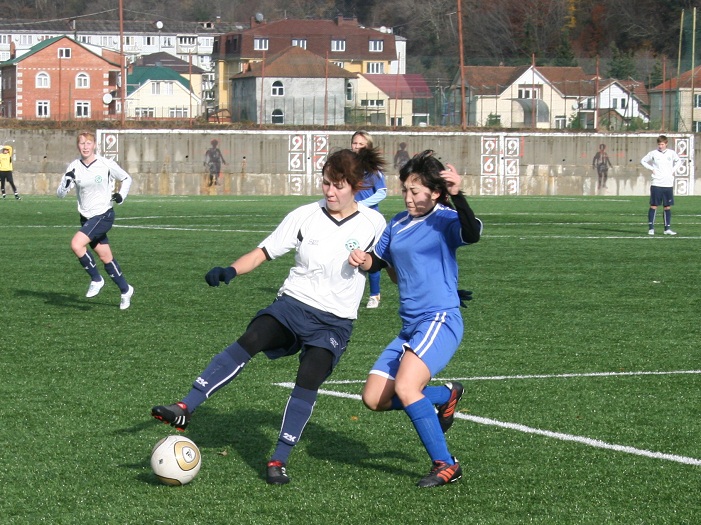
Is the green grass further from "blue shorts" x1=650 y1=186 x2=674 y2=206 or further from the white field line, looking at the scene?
"blue shorts" x1=650 y1=186 x2=674 y2=206

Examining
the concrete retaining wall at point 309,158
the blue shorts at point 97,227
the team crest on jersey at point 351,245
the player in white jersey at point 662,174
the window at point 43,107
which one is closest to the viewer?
the team crest on jersey at point 351,245

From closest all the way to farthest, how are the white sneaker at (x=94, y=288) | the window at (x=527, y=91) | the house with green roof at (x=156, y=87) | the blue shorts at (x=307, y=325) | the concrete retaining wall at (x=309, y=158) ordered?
the blue shorts at (x=307, y=325)
the white sneaker at (x=94, y=288)
the concrete retaining wall at (x=309, y=158)
the window at (x=527, y=91)
the house with green roof at (x=156, y=87)

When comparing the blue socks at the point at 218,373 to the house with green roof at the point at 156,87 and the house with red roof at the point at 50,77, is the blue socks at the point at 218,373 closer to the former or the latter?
the house with red roof at the point at 50,77

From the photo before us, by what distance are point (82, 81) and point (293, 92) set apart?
114ft

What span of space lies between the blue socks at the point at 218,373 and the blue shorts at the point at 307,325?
17cm

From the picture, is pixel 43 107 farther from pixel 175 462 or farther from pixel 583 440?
pixel 175 462

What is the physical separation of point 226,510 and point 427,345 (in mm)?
1297

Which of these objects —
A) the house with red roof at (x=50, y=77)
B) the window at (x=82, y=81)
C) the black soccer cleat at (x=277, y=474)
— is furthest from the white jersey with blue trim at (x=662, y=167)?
the window at (x=82, y=81)

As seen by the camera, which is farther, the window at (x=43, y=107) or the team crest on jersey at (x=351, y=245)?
the window at (x=43, y=107)

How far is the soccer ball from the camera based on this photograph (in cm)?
565

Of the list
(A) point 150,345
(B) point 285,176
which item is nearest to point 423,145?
(B) point 285,176

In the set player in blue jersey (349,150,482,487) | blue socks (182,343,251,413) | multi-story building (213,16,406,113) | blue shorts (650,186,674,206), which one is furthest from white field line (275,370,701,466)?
multi-story building (213,16,406,113)

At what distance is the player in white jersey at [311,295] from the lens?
5.91 m

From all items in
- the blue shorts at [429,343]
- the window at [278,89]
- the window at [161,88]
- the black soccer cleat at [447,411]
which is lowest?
the black soccer cleat at [447,411]
